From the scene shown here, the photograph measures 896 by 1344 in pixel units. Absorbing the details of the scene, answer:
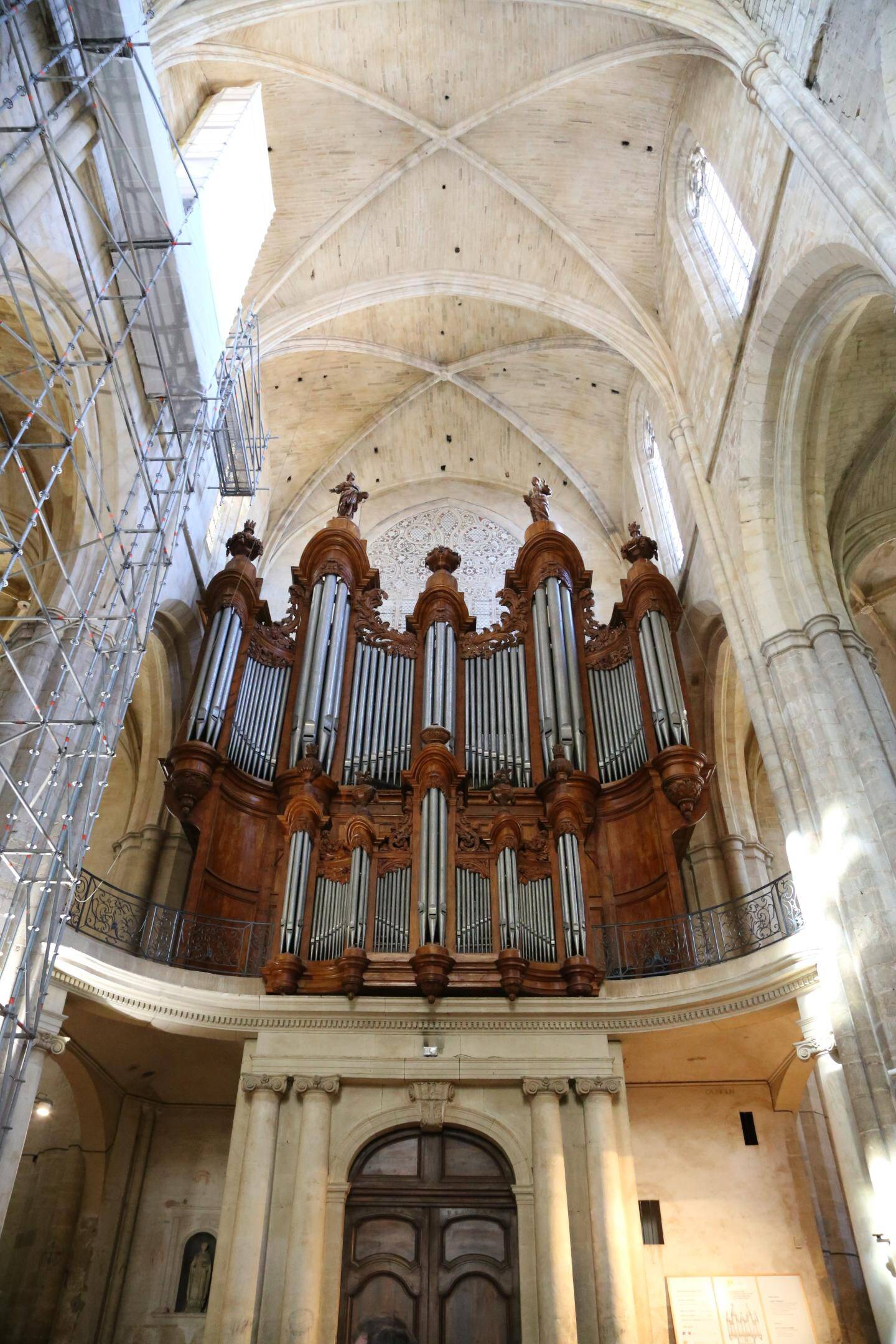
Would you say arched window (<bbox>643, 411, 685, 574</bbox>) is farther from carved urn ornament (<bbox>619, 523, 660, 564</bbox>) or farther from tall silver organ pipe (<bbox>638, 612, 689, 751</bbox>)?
tall silver organ pipe (<bbox>638, 612, 689, 751</bbox>)

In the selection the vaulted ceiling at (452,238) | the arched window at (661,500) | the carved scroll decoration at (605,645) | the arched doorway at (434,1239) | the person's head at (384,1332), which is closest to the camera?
the person's head at (384,1332)

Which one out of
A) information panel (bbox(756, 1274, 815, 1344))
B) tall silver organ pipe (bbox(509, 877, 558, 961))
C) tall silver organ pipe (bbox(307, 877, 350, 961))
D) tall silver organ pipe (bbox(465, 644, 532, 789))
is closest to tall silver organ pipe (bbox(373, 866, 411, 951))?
tall silver organ pipe (bbox(307, 877, 350, 961))

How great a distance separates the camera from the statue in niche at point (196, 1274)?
9.42 m

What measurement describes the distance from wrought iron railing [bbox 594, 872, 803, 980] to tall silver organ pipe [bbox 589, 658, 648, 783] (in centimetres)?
182

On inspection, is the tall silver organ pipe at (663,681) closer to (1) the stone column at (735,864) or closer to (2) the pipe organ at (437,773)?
(2) the pipe organ at (437,773)

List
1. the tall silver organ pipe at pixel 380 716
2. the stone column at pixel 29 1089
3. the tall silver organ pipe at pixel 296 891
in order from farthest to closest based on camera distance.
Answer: the tall silver organ pipe at pixel 380 716, the tall silver organ pipe at pixel 296 891, the stone column at pixel 29 1089

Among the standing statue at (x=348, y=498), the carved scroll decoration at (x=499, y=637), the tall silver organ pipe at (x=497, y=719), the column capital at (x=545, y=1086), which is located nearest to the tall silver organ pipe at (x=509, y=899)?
the column capital at (x=545, y=1086)

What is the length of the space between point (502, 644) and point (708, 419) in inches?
150

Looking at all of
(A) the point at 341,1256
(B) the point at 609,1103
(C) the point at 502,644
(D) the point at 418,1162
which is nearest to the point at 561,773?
(C) the point at 502,644

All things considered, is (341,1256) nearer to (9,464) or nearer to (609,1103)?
(609,1103)

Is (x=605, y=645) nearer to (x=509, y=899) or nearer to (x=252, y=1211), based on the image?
(x=509, y=899)

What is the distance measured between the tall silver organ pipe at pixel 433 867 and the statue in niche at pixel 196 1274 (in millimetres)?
3904

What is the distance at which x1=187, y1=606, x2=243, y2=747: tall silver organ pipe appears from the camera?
1094 cm

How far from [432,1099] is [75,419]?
698cm
